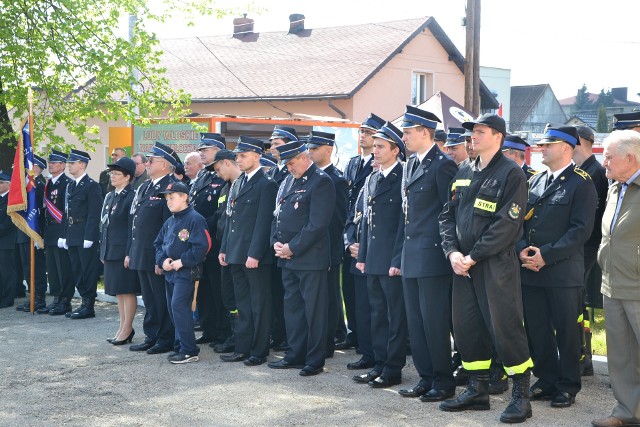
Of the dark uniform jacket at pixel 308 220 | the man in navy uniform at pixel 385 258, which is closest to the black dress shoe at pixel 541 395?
the man in navy uniform at pixel 385 258

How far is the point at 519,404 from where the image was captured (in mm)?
6281

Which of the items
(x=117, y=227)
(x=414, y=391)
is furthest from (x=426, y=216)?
(x=117, y=227)

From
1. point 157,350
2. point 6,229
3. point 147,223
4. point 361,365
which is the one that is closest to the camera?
point 361,365

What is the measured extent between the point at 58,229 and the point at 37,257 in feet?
3.90

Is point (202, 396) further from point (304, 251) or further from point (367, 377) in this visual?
point (304, 251)

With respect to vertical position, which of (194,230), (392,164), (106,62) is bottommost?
(194,230)

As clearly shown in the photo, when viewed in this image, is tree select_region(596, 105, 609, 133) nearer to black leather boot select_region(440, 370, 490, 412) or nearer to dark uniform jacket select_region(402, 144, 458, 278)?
dark uniform jacket select_region(402, 144, 458, 278)

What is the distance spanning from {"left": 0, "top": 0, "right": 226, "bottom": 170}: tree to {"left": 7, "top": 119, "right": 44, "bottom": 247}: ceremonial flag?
2099mm

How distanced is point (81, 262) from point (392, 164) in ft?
17.8

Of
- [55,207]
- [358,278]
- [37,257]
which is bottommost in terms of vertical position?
[37,257]

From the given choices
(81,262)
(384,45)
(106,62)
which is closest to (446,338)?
(81,262)

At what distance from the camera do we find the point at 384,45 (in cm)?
3359

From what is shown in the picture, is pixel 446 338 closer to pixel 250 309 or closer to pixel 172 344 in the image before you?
pixel 250 309

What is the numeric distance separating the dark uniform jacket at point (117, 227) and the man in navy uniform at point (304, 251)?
2260 millimetres
